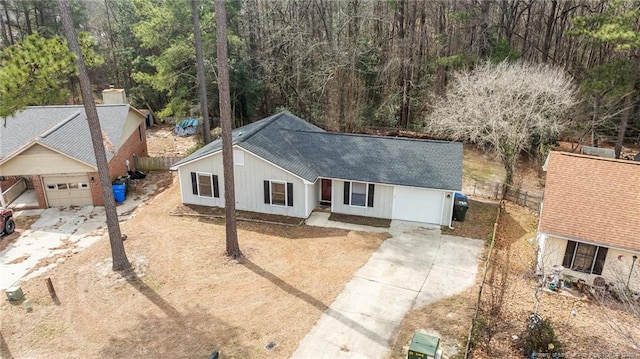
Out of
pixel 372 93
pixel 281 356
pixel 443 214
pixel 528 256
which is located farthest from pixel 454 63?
pixel 281 356

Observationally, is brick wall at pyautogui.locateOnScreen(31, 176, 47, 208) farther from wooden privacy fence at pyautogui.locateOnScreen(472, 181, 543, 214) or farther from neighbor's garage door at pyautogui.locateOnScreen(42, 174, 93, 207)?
wooden privacy fence at pyautogui.locateOnScreen(472, 181, 543, 214)

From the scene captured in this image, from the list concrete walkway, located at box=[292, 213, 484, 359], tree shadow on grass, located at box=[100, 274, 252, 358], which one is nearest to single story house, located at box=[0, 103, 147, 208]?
tree shadow on grass, located at box=[100, 274, 252, 358]

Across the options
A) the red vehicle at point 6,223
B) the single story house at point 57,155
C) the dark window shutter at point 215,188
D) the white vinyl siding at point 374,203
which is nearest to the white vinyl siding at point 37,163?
the single story house at point 57,155

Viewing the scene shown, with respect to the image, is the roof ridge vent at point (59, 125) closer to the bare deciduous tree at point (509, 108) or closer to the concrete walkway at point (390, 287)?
the concrete walkway at point (390, 287)

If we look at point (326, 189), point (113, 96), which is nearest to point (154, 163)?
point (113, 96)

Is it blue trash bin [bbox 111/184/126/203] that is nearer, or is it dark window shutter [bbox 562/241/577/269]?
dark window shutter [bbox 562/241/577/269]

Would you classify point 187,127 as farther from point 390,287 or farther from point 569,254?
point 569,254
